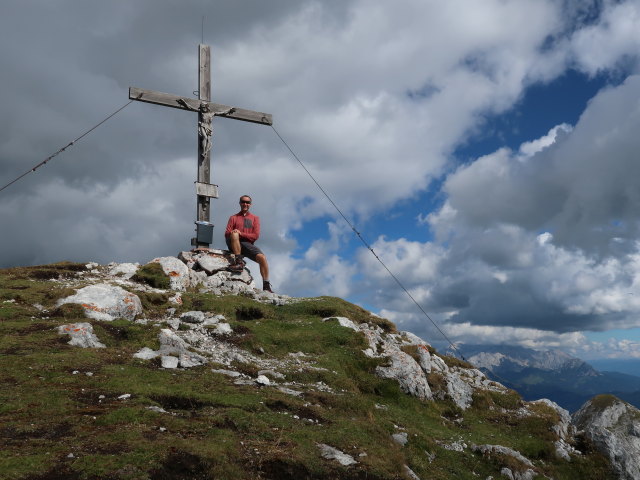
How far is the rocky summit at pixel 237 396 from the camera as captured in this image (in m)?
10.5

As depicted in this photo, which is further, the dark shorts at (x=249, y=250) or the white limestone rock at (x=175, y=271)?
the dark shorts at (x=249, y=250)

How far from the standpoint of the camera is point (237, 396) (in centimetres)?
1448

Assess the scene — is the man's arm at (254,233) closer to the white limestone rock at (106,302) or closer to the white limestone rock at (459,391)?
A: the white limestone rock at (106,302)

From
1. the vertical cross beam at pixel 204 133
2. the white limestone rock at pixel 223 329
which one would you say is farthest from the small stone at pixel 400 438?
the vertical cross beam at pixel 204 133

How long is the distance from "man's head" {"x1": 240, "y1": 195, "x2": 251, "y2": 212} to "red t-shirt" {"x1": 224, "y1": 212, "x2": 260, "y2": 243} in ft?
1.21

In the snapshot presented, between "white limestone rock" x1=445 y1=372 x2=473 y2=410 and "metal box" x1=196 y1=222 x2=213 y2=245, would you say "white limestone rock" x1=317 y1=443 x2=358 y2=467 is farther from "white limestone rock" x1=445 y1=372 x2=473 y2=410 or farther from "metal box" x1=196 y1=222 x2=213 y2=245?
"metal box" x1=196 y1=222 x2=213 y2=245

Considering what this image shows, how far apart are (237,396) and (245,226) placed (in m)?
17.6

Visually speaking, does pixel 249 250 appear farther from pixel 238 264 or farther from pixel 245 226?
pixel 245 226

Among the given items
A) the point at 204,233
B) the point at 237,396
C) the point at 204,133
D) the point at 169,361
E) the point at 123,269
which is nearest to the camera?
the point at 237,396

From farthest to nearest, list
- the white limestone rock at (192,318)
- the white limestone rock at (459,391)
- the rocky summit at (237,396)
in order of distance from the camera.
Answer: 1. the white limestone rock at (459,391)
2. the white limestone rock at (192,318)
3. the rocky summit at (237,396)

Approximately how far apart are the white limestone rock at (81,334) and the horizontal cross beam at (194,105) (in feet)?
56.5

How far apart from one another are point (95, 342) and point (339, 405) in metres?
9.80

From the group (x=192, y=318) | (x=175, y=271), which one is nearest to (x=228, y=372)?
(x=192, y=318)

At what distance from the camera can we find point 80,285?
22.6 meters
